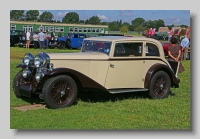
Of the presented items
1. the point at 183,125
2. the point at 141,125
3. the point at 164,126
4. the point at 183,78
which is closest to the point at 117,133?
the point at 141,125

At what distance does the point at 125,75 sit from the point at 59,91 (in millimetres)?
1616

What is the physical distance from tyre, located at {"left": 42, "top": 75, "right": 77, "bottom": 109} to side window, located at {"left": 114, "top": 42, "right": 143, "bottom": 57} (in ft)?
4.25

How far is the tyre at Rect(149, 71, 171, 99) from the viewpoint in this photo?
25.1ft

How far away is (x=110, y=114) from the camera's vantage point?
6363 mm

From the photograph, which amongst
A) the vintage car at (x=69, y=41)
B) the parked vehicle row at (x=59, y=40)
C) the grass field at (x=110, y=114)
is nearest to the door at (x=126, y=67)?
the grass field at (x=110, y=114)

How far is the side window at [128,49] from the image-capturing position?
7250 mm

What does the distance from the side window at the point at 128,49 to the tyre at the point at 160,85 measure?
717mm

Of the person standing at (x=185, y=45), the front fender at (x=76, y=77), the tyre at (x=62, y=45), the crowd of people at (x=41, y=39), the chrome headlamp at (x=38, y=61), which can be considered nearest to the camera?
the front fender at (x=76, y=77)

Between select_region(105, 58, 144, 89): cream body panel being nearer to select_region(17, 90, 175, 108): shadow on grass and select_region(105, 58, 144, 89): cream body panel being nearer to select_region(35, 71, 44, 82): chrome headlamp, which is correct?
select_region(17, 90, 175, 108): shadow on grass

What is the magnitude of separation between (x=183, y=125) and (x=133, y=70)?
6.38 feet

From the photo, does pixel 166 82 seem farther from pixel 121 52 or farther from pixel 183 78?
pixel 183 78

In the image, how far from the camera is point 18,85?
283 inches

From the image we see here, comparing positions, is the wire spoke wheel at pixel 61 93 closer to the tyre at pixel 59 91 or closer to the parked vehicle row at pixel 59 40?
the tyre at pixel 59 91

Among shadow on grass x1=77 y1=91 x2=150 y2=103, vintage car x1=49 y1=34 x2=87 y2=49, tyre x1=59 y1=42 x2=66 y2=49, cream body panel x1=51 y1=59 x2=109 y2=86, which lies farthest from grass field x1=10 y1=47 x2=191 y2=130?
vintage car x1=49 y1=34 x2=87 y2=49
